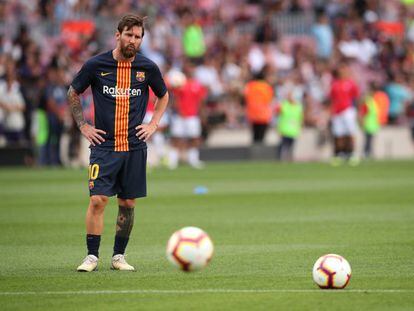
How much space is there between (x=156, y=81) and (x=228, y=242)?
3.30 m


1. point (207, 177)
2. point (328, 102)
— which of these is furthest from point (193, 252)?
point (328, 102)

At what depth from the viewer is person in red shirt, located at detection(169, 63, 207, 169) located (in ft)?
104

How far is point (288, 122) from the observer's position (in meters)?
32.8

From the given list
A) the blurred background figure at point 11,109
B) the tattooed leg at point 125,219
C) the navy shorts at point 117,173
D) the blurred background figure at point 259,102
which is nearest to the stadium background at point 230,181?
the blurred background figure at point 11,109

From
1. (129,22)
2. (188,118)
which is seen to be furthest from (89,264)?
(188,118)

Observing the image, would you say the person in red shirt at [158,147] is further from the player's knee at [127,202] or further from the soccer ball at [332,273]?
the soccer ball at [332,273]

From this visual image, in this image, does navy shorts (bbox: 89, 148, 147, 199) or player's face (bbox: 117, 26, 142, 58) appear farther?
navy shorts (bbox: 89, 148, 147, 199)

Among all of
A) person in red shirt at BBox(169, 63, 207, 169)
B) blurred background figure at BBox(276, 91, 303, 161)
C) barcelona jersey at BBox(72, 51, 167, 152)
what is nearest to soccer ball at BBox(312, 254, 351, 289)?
barcelona jersey at BBox(72, 51, 167, 152)

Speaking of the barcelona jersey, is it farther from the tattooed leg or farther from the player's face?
the tattooed leg

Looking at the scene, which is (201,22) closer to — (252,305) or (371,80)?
(371,80)

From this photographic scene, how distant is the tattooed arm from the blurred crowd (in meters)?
19.6

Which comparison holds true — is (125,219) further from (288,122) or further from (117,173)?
(288,122)

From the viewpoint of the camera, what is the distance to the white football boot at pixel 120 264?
36.2 feet

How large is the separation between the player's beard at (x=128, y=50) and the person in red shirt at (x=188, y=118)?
20.3 m
